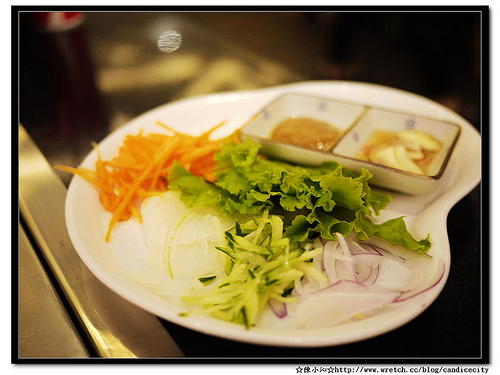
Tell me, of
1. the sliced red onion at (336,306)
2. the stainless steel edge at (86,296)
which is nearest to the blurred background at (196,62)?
the stainless steel edge at (86,296)

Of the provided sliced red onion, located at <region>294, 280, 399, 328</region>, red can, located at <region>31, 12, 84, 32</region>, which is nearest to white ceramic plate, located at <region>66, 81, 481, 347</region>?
sliced red onion, located at <region>294, 280, 399, 328</region>

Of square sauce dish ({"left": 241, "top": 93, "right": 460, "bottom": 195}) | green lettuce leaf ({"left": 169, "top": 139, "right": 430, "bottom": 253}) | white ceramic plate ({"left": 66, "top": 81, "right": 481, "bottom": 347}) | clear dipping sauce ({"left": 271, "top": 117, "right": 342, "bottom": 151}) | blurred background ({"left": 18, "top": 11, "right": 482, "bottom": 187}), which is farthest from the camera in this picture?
blurred background ({"left": 18, "top": 11, "right": 482, "bottom": 187})

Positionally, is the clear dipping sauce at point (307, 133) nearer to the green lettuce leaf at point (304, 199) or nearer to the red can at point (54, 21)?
the green lettuce leaf at point (304, 199)

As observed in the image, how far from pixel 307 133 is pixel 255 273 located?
1133 mm

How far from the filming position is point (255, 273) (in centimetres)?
140

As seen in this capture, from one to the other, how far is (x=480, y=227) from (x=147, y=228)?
5.37 ft

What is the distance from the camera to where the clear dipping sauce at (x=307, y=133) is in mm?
2215

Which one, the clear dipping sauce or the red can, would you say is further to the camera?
the red can

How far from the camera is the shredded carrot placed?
1.99 metres

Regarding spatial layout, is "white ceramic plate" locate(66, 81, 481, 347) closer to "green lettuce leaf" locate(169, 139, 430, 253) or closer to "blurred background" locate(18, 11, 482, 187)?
"green lettuce leaf" locate(169, 139, 430, 253)

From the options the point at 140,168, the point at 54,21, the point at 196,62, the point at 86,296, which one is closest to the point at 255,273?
the point at 86,296

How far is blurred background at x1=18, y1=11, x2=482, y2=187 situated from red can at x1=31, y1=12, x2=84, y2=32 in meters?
0.01

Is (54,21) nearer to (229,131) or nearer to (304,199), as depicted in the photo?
(229,131)

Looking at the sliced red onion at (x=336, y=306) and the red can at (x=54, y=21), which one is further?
the red can at (x=54, y=21)
